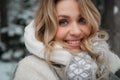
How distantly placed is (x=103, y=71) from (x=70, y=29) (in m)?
0.37

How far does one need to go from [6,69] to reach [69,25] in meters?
3.25

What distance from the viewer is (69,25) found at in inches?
161

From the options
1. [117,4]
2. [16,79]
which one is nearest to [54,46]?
[16,79]

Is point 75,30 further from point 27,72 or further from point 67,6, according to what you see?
point 27,72

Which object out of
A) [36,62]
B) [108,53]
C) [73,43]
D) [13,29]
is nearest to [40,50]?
[36,62]

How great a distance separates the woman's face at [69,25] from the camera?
4.07m

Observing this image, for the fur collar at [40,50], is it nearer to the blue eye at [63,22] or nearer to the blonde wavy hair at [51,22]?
the blonde wavy hair at [51,22]

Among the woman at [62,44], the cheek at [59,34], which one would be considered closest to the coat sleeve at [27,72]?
the woman at [62,44]

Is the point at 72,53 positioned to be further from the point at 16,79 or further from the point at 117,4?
the point at 117,4

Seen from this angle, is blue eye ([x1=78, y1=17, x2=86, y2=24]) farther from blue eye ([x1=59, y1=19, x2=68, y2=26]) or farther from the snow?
the snow

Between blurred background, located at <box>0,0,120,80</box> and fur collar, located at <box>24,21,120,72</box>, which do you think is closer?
fur collar, located at <box>24,21,120,72</box>

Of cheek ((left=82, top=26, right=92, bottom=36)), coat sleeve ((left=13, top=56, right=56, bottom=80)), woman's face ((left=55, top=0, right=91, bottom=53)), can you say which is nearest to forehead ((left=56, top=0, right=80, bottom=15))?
woman's face ((left=55, top=0, right=91, bottom=53))

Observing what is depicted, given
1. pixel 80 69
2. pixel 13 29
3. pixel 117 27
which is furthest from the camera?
pixel 13 29

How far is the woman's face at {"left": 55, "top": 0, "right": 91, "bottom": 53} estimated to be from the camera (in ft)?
13.4
